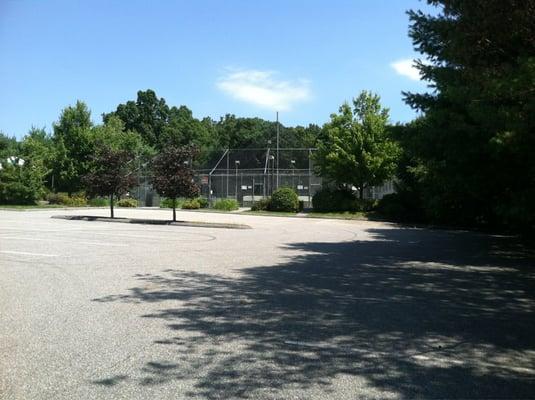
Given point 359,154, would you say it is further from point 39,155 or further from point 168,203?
point 39,155

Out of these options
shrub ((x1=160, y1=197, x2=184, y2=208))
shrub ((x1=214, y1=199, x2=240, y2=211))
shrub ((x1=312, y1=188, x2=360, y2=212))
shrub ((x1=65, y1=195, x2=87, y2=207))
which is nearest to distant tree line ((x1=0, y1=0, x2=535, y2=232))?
shrub ((x1=312, y1=188, x2=360, y2=212))

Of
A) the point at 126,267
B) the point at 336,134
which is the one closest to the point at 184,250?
the point at 126,267

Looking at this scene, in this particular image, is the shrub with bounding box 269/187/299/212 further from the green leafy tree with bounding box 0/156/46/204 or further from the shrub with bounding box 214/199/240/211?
the green leafy tree with bounding box 0/156/46/204

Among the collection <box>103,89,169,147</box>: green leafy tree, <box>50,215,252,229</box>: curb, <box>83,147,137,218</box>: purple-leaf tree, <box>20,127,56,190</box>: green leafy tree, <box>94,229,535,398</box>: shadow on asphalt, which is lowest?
<box>94,229,535,398</box>: shadow on asphalt

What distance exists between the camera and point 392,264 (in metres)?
11.8

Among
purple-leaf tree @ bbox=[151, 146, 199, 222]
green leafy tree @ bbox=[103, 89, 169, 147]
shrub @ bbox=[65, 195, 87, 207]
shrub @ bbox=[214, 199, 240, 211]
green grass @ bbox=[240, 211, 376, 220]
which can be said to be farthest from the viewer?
green leafy tree @ bbox=[103, 89, 169, 147]

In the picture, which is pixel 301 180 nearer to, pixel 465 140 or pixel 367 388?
pixel 465 140

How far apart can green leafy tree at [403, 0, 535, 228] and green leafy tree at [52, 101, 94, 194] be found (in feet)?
127

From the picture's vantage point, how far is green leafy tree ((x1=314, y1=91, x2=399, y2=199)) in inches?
1391

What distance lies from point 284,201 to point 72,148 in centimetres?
2385

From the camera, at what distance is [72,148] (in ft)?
163

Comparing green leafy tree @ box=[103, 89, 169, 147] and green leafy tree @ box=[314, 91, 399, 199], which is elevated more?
green leafy tree @ box=[103, 89, 169, 147]

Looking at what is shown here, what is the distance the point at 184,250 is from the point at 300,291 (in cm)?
607

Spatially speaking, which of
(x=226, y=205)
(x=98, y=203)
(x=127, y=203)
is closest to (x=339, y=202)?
(x=226, y=205)
